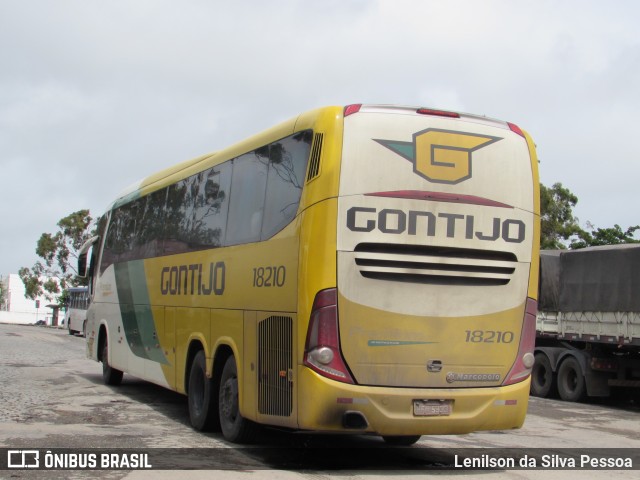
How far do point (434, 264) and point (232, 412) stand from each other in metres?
3.28

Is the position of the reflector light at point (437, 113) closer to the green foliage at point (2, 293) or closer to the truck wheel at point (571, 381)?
the truck wheel at point (571, 381)

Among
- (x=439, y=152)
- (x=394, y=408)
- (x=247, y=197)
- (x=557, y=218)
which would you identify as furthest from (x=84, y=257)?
(x=557, y=218)

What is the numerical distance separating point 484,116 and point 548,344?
1125 cm

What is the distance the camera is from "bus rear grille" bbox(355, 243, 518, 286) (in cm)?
828

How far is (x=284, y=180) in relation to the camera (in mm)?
9211

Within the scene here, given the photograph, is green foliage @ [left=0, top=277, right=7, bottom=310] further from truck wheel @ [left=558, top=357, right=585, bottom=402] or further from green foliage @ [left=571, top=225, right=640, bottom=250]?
truck wheel @ [left=558, top=357, right=585, bottom=402]

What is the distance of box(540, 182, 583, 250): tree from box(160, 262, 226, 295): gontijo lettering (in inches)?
1226

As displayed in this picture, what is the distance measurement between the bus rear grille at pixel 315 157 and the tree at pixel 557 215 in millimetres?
34114

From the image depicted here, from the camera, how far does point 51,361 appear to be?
24.4m

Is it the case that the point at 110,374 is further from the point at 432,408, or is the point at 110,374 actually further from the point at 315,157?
the point at 432,408

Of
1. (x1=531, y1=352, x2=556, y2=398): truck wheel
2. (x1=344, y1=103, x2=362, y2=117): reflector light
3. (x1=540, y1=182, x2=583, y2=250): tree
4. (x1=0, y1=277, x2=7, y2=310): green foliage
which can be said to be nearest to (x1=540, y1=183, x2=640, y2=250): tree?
(x1=540, y1=182, x2=583, y2=250): tree

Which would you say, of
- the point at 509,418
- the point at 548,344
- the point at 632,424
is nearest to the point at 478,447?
the point at 509,418

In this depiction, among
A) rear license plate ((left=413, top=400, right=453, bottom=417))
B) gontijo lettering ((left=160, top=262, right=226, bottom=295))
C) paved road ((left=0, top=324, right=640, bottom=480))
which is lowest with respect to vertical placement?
paved road ((left=0, top=324, right=640, bottom=480))

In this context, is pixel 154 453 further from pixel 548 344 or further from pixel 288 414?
pixel 548 344
